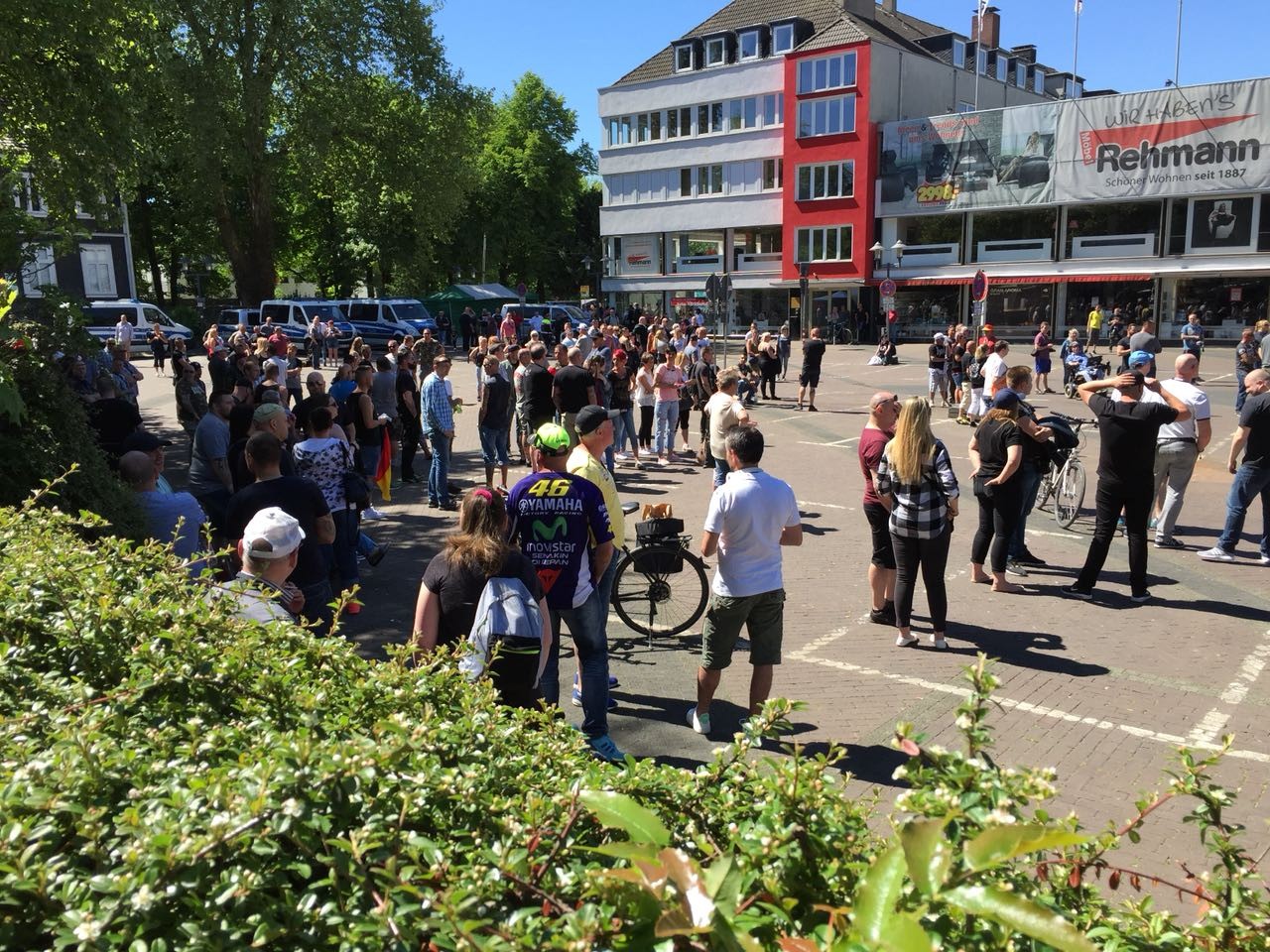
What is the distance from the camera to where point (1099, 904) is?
1.91 m

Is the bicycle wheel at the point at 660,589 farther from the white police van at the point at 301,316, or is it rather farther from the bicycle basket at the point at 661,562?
the white police van at the point at 301,316

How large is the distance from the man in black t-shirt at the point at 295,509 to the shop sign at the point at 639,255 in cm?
4984

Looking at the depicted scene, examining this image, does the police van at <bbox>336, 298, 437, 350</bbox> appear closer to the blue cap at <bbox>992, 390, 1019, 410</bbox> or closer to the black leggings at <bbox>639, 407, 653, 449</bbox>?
the black leggings at <bbox>639, 407, 653, 449</bbox>

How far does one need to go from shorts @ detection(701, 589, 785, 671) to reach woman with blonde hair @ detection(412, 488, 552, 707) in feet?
4.52

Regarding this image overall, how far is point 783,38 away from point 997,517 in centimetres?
4452

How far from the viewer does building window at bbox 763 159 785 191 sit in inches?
1901

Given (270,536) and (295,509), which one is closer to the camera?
(270,536)

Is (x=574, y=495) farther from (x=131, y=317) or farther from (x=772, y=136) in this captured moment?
(x=772, y=136)

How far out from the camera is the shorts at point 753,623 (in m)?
5.57

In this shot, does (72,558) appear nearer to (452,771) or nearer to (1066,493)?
(452,771)

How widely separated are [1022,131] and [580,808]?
44607mm

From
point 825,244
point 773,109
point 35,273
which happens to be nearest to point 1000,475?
point 35,273

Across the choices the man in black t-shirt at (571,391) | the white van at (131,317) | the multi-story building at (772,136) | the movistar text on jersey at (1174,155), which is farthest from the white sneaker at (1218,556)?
the multi-story building at (772,136)

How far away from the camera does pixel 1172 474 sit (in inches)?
380
